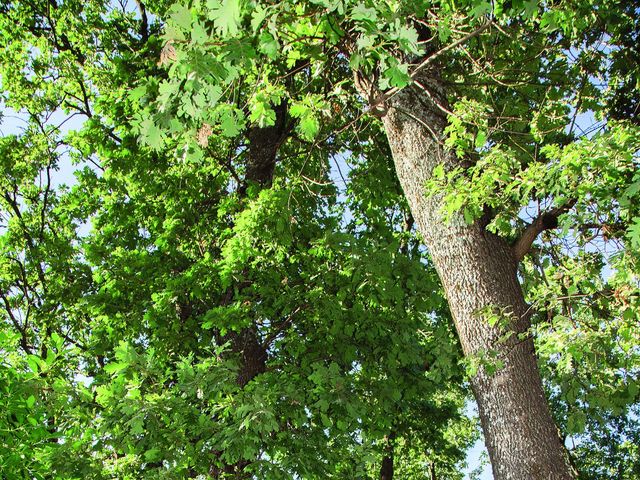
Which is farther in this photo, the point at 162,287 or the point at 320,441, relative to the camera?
the point at 162,287

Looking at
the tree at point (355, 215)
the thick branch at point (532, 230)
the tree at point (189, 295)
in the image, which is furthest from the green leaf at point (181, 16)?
the thick branch at point (532, 230)

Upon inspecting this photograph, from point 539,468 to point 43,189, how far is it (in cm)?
1324

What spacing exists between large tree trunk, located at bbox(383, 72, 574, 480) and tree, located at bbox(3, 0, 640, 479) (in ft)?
0.06

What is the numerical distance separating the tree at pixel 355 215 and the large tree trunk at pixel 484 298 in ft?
0.06

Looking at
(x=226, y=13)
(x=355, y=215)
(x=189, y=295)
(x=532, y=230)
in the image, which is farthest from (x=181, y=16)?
(x=355, y=215)

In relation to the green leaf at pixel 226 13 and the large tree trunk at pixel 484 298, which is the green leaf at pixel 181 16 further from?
the large tree trunk at pixel 484 298

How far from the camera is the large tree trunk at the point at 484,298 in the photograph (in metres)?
4.78

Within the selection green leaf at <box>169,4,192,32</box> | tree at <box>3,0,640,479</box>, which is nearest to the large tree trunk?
tree at <box>3,0,640,479</box>

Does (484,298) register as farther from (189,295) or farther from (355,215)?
(355,215)

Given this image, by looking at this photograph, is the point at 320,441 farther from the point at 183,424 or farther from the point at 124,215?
the point at 124,215

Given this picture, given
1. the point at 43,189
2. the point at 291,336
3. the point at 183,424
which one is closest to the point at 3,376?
the point at 183,424

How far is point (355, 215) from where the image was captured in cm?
1319

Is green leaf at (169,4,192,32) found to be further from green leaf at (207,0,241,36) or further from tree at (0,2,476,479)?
tree at (0,2,476,479)

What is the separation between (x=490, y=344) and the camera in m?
5.07
